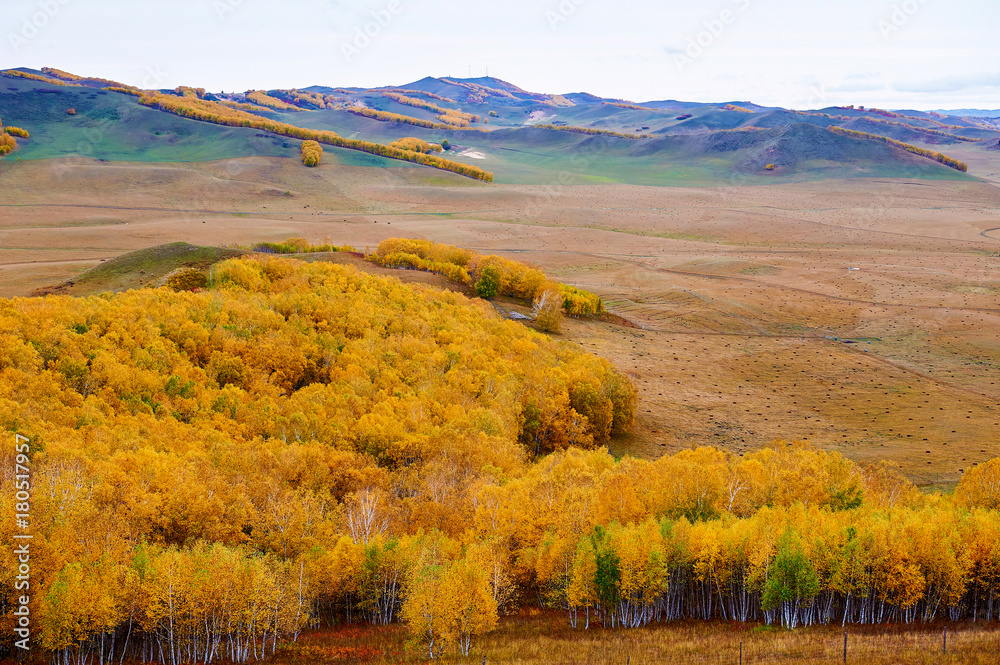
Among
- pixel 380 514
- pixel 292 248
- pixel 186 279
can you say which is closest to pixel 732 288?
pixel 292 248

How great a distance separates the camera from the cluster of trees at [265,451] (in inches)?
1304

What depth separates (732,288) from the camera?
12294 cm

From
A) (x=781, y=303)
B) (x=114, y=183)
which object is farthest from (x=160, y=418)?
(x=114, y=183)

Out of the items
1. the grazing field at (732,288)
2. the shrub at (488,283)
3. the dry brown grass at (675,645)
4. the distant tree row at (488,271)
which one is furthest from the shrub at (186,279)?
the dry brown grass at (675,645)

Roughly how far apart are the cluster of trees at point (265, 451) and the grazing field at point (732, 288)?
52.8 feet

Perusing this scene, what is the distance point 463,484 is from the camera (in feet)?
159

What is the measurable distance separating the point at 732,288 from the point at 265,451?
3709 inches

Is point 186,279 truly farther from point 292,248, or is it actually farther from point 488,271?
point 488,271

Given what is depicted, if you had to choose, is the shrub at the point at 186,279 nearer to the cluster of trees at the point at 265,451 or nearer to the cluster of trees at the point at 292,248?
the cluster of trees at the point at 265,451

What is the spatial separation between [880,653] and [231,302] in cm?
6276

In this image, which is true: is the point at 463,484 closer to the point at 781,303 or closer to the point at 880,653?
the point at 880,653

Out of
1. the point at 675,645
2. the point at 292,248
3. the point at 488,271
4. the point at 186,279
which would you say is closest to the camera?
the point at 675,645

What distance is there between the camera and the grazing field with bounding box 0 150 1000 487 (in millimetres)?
69875

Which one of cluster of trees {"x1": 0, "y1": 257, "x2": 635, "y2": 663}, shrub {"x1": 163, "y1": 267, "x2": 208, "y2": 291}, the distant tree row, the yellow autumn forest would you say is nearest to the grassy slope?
shrub {"x1": 163, "y1": 267, "x2": 208, "y2": 291}
